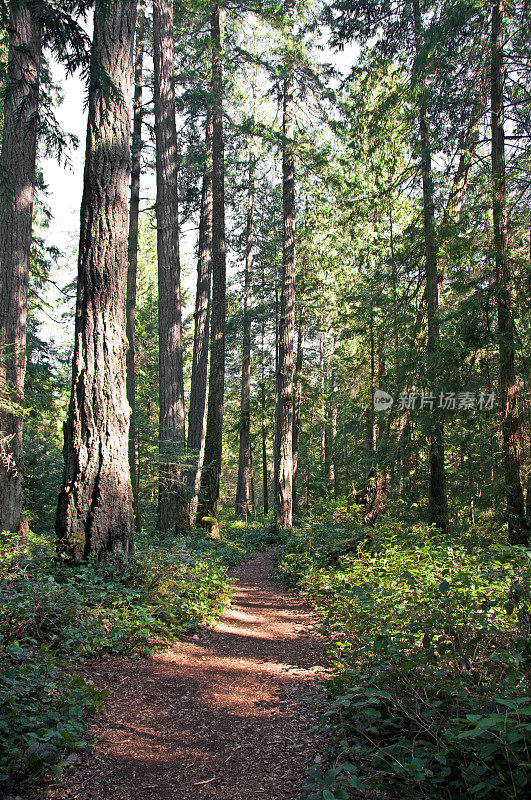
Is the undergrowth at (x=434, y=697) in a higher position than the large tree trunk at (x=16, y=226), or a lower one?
lower

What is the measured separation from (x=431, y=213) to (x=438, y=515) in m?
6.25

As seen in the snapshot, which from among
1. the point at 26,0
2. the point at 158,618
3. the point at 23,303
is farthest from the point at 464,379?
the point at 26,0

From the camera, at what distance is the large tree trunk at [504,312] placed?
7207 mm

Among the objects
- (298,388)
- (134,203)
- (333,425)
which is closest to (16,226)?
(134,203)

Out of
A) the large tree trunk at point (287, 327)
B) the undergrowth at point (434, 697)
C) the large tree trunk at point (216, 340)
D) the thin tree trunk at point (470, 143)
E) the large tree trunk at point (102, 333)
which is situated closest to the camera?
the undergrowth at point (434, 697)

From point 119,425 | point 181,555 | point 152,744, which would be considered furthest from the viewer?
point 181,555

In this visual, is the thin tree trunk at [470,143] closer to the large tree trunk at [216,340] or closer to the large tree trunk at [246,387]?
the large tree trunk at [216,340]

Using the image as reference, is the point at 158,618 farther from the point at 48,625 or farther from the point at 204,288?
the point at 204,288

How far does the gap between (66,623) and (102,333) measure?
3094mm

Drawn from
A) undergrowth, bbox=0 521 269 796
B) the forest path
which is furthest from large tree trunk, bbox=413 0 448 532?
the forest path

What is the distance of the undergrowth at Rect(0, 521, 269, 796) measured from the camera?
8.49ft

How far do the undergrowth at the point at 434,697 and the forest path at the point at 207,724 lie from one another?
0.32 meters

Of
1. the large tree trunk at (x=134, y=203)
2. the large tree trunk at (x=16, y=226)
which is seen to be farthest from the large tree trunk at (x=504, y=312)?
the large tree trunk at (x=134, y=203)

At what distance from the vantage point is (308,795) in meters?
2.34
